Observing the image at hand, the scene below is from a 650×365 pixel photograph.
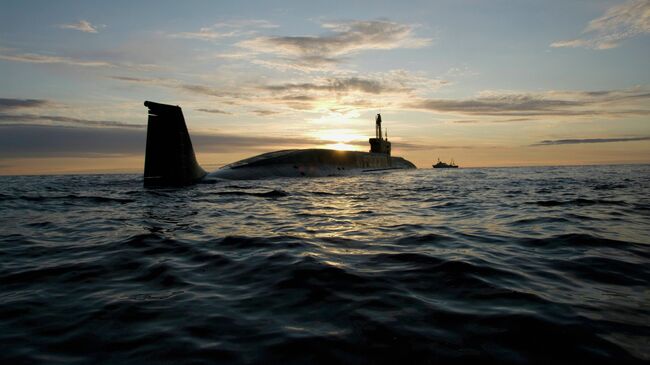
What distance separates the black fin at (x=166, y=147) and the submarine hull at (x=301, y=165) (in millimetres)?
7907

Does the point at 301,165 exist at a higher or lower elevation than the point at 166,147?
lower

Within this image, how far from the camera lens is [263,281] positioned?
20.3 ft

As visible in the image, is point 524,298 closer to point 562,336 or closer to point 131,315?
point 562,336

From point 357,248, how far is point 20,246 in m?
8.00

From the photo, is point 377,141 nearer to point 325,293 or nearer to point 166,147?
point 166,147

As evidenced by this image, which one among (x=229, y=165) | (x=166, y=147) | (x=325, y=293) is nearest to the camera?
(x=325, y=293)

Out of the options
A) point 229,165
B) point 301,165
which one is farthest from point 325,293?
point 301,165

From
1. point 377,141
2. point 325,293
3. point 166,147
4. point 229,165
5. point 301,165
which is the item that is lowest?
point 325,293

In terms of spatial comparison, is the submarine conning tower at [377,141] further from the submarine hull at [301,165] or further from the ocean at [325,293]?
the ocean at [325,293]

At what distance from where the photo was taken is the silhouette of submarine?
22.9 meters

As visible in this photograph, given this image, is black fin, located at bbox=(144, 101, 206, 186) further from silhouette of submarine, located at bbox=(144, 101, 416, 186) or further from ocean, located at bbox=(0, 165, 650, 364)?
ocean, located at bbox=(0, 165, 650, 364)

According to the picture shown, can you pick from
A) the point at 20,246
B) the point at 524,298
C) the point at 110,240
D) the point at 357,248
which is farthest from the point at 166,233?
the point at 524,298

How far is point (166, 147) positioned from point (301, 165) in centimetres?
2352

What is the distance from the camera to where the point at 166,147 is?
23.2 metres
